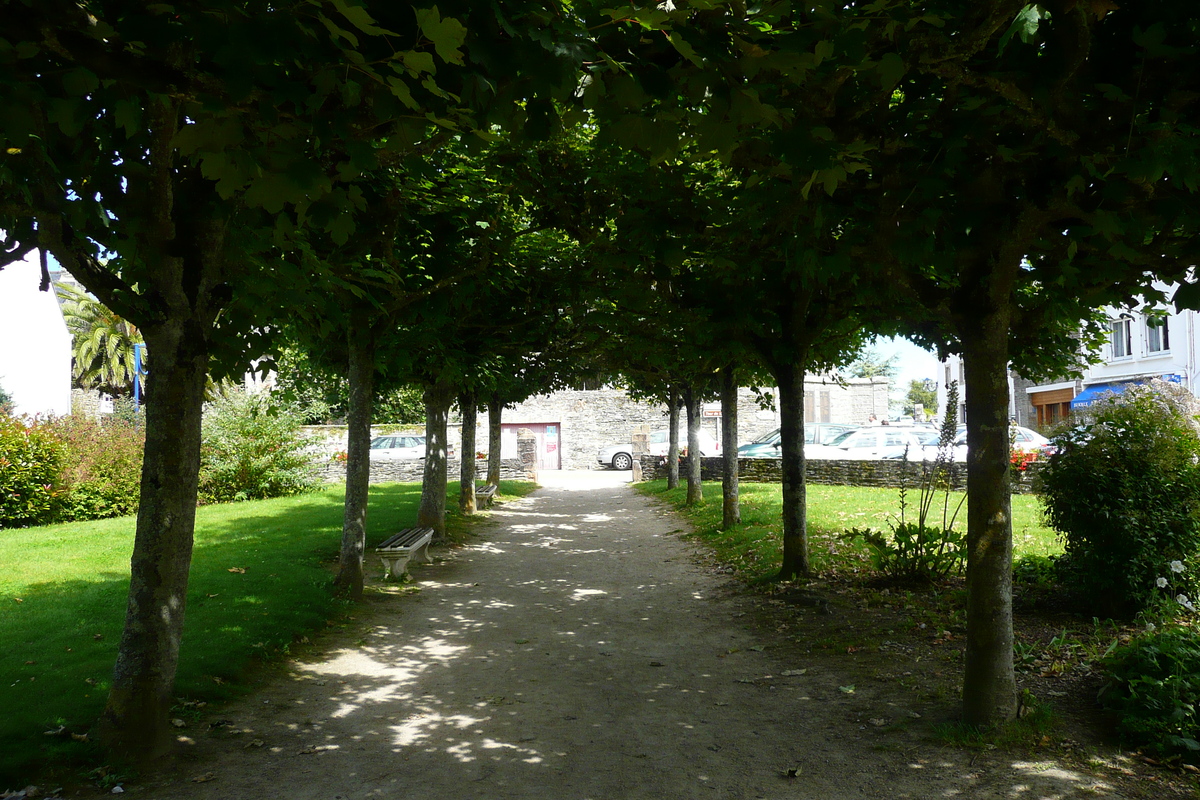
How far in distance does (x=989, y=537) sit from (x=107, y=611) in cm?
778

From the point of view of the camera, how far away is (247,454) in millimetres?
19078

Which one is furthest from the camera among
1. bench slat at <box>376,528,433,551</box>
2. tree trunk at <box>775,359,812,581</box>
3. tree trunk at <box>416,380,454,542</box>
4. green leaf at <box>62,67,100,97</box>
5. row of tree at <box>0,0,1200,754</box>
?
tree trunk at <box>416,380,454,542</box>

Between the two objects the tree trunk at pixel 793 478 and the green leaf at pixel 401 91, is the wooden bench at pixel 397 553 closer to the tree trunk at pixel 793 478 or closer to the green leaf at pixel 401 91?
the tree trunk at pixel 793 478

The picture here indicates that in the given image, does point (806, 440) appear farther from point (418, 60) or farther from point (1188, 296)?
point (418, 60)

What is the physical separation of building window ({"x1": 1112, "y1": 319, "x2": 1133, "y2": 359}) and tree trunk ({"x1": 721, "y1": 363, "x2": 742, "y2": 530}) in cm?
2535

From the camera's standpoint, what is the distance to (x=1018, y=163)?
441 centimetres

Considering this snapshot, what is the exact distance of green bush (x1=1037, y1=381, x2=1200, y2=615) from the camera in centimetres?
602

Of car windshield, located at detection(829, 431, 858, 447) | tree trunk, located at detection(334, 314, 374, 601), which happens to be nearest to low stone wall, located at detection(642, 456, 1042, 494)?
car windshield, located at detection(829, 431, 858, 447)

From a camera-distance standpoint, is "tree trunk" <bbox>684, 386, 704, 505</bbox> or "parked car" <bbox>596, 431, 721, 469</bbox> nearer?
"tree trunk" <bbox>684, 386, 704, 505</bbox>

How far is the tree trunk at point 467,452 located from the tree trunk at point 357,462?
26.4 feet

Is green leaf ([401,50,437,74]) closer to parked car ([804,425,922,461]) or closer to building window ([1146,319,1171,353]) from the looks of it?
parked car ([804,425,922,461])

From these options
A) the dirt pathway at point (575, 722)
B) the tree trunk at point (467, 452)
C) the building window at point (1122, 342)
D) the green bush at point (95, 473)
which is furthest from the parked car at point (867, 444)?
the green bush at point (95, 473)

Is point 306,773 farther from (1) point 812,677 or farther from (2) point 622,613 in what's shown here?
(2) point 622,613

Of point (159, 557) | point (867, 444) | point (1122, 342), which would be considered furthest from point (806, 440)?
point (159, 557)
